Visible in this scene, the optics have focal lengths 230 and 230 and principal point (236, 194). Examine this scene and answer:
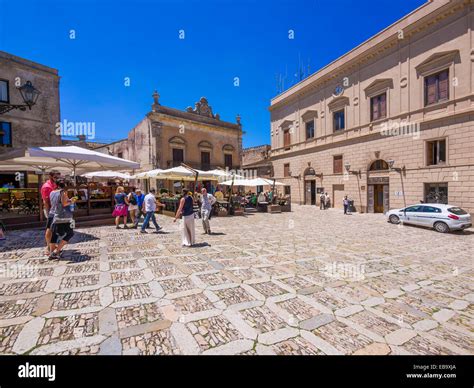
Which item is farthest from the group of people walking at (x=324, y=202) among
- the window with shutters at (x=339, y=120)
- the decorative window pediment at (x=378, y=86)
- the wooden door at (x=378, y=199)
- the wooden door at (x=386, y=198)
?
the decorative window pediment at (x=378, y=86)

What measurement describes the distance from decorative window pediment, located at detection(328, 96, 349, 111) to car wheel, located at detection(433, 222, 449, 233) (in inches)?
475

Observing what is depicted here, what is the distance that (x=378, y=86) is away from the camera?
16.6 metres

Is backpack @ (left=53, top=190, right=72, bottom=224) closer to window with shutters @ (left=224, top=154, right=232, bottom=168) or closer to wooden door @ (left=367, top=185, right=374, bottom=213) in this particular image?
wooden door @ (left=367, top=185, right=374, bottom=213)

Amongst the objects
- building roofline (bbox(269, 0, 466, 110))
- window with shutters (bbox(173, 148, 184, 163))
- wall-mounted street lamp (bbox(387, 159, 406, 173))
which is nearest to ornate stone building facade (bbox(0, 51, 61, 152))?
window with shutters (bbox(173, 148, 184, 163))

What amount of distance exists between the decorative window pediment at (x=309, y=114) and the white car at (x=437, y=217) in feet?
41.7

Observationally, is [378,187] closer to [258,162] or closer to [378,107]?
[378,107]

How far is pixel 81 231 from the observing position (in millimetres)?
8859

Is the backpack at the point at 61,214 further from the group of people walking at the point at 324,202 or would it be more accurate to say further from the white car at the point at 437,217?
the group of people walking at the point at 324,202

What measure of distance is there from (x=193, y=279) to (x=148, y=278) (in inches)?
34.6

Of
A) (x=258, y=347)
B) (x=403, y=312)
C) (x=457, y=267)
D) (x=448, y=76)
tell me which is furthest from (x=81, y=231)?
(x=448, y=76)

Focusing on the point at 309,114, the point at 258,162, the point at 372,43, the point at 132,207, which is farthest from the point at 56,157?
the point at 258,162

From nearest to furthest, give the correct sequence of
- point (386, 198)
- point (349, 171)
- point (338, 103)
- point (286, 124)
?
point (386, 198)
point (349, 171)
point (338, 103)
point (286, 124)

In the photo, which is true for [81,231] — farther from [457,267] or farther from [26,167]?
[457,267]

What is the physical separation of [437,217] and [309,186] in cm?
1263
